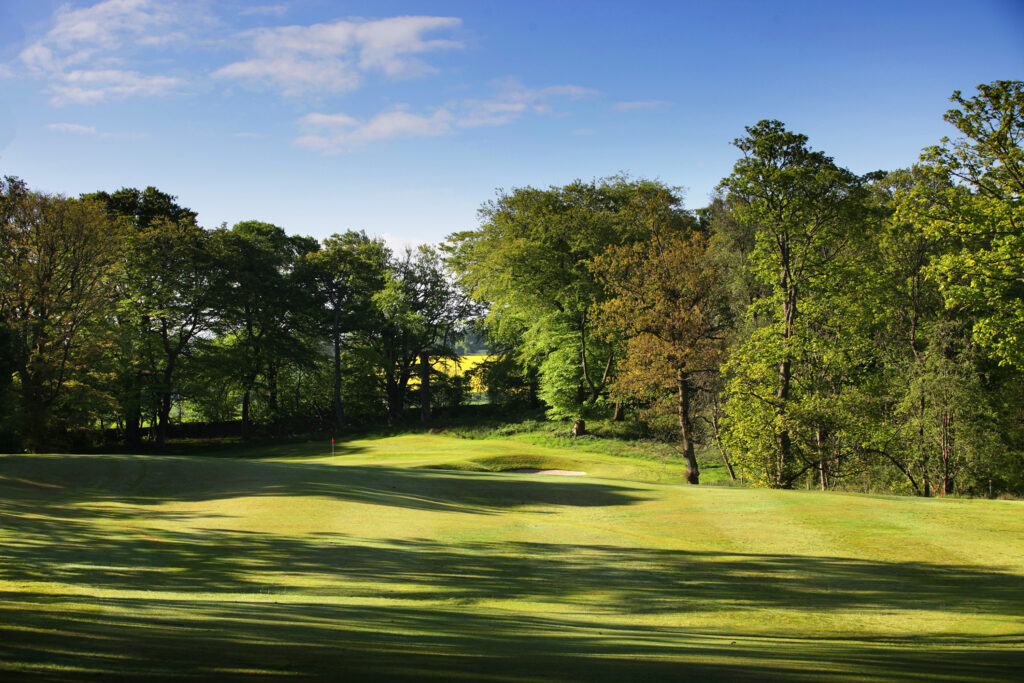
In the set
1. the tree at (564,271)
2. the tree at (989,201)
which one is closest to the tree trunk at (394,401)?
the tree at (564,271)

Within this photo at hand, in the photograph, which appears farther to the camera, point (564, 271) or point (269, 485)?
point (564, 271)

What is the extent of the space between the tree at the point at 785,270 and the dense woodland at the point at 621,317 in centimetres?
11

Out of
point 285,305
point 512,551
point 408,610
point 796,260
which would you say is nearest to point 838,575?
point 512,551

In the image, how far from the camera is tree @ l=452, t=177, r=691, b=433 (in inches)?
1753

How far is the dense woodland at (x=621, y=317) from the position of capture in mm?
25172

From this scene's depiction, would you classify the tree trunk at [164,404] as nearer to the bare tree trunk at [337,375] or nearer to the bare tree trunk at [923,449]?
the bare tree trunk at [337,375]

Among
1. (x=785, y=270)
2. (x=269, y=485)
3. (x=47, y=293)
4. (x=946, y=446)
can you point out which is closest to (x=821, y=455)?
(x=946, y=446)

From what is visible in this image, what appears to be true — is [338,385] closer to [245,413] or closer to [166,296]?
[245,413]

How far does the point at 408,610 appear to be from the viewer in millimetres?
7805

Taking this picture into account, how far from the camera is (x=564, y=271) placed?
4594 cm

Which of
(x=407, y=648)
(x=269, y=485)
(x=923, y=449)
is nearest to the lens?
(x=407, y=648)

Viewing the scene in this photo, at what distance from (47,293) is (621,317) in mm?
29721

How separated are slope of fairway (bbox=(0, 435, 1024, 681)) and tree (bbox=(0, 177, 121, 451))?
19782 millimetres

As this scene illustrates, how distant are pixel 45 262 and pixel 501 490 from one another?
3128 cm
